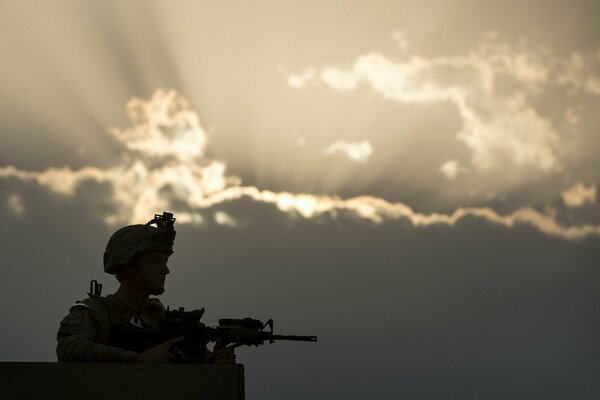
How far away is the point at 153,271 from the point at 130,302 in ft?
1.69

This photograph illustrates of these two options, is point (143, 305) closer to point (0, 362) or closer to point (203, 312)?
point (203, 312)

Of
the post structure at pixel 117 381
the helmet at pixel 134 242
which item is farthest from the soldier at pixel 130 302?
the post structure at pixel 117 381

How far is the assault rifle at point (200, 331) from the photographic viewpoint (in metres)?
11.2

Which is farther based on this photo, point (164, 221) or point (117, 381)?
point (164, 221)

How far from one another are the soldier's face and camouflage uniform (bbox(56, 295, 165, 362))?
412mm

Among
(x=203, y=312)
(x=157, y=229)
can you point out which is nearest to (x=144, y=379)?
(x=203, y=312)

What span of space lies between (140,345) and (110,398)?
5.74 feet

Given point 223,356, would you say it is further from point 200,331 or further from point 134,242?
point 134,242

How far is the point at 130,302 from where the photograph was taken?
11688 millimetres

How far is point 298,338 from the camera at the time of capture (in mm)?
12375

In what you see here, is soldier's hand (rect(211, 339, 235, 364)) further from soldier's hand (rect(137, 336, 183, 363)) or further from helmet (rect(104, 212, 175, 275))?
helmet (rect(104, 212, 175, 275))

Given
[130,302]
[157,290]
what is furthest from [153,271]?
[130,302]

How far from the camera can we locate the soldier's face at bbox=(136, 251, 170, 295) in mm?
11703

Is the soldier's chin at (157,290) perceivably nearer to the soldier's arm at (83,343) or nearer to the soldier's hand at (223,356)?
the soldier's arm at (83,343)
